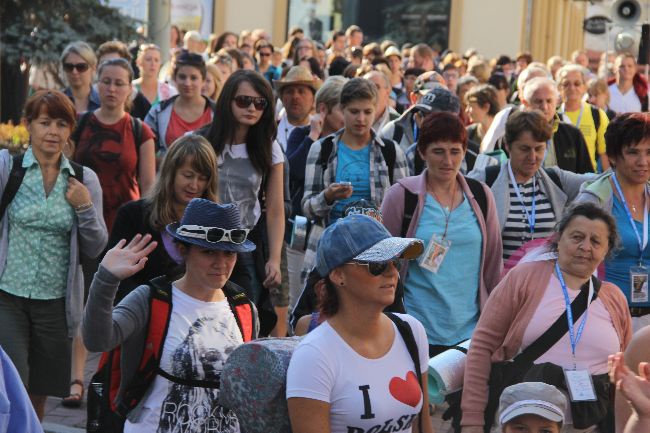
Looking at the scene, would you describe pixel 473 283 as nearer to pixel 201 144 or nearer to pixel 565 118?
pixel 201 144

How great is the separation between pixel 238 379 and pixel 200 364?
38.7 inches

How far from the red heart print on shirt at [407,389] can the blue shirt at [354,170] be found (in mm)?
3730

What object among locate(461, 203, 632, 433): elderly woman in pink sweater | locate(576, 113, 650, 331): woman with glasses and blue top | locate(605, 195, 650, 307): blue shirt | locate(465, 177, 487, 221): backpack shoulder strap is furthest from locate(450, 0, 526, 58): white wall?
locate(461, 203, 632, 433): elderly woman in pink sweater

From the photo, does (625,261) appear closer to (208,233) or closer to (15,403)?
(208,233)

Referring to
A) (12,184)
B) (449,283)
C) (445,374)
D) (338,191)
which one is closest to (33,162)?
(12,184)

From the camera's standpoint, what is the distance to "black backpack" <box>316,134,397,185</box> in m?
8.06

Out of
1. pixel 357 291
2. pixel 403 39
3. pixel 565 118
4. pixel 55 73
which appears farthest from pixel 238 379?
pixel 403 39

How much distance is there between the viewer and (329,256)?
4.18m

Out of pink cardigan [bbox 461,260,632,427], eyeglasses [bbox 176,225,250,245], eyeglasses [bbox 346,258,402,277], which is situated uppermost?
eyeglasses [bbox 346,258,402,277]

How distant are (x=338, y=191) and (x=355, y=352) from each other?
10.9 ft

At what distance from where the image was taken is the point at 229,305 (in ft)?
17.2

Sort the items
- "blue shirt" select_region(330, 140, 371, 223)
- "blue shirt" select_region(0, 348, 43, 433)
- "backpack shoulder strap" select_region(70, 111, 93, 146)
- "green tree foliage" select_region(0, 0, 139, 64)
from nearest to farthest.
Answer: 1. "blue shirt" select_region(0, 348, 43, 433)
2. "blue shirt" select_region(330, 140, 371, 223)
3. "backpack shoulder strap" select_region(70, 111, 93, 146)
4. "green tree foliage" select_region(0, 0, 139, 64)

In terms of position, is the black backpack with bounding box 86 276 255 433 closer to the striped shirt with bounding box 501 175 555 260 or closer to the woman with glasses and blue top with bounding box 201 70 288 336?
the woman with glasses and blue top with bounding box 201 70 288 336

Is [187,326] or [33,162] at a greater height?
[33,162]
